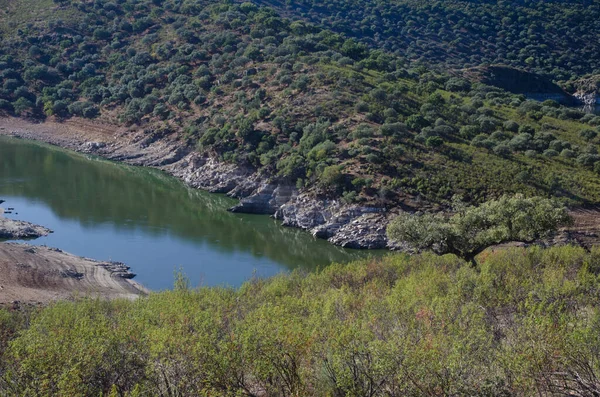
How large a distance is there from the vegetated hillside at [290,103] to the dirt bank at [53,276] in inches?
778

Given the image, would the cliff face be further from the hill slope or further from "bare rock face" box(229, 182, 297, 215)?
the hill slope

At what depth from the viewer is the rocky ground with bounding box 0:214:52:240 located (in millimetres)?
45400

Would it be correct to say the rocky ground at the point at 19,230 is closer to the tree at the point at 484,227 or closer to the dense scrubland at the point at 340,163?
the dense scrubland at the point at 340,163

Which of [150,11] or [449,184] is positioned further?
[150,11]

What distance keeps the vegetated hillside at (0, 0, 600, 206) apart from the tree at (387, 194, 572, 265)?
58.5 feet

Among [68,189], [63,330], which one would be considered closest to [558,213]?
[63,330]

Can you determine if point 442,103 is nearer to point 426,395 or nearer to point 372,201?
point 372,201

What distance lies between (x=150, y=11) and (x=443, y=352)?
97.1 m

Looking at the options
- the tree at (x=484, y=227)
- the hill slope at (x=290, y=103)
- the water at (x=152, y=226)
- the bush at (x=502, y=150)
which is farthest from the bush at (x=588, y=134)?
the tree at (x=484, y=227)

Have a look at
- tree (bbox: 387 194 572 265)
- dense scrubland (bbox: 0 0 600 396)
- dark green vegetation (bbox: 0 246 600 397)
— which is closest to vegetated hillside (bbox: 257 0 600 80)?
dense scrubland (bbox: 0 0 600 396)

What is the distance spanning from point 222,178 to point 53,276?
25.6 m

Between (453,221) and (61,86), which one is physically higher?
(453,221)

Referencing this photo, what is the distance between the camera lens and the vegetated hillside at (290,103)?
171ft

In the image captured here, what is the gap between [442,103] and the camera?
65.8 meters
